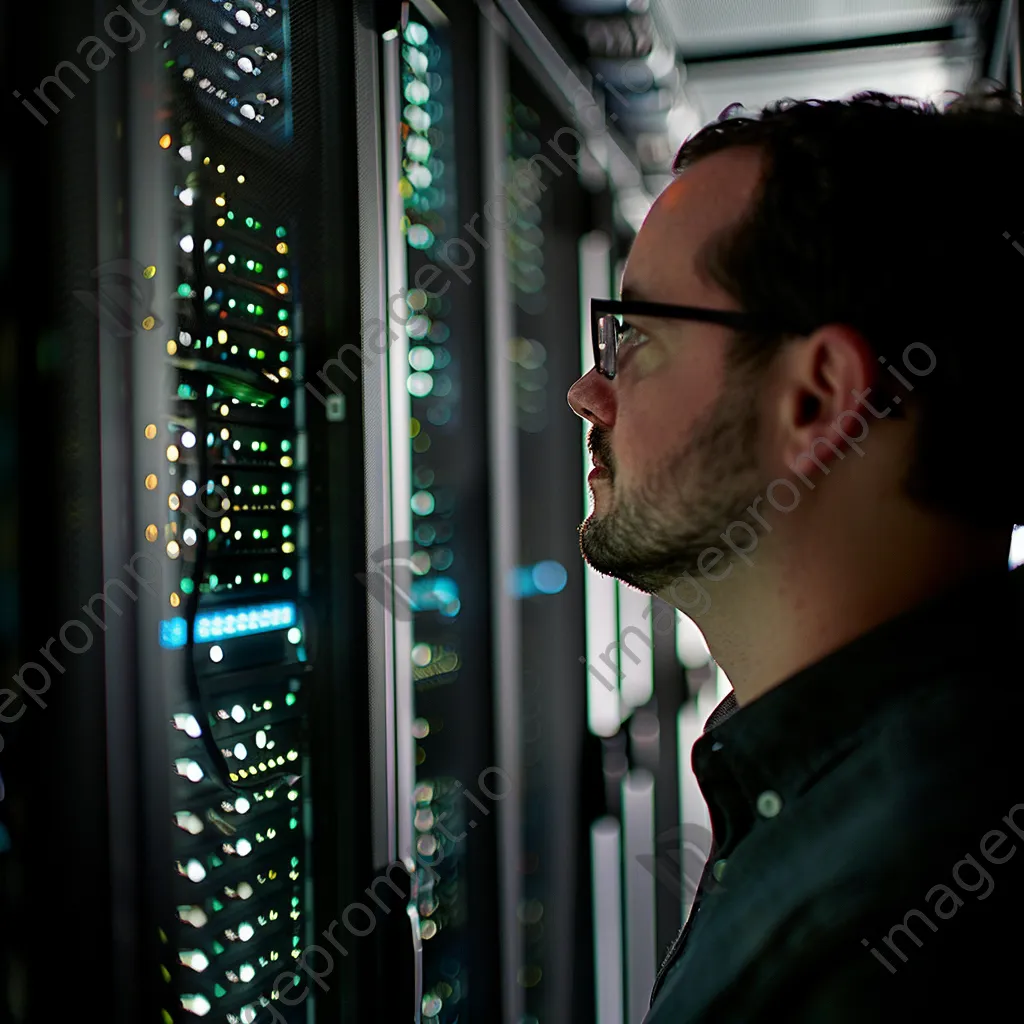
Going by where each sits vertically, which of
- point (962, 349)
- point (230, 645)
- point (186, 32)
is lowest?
point (230, 645)

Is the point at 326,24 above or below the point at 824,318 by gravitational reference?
above

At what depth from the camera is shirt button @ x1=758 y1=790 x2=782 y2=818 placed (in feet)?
2.81

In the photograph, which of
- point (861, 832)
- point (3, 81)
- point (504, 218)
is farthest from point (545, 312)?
point (861, 832)

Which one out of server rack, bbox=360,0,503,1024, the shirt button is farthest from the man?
server rack, bbox=360,0,503,1024

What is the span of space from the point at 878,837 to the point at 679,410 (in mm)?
490

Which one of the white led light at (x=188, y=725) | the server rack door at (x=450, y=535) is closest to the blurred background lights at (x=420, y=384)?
the server rack door at (x=450, y=535)

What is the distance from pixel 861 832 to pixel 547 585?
1610 mm

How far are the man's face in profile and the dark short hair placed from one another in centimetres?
4

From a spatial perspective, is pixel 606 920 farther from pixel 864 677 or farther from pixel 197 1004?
pixel 864 677

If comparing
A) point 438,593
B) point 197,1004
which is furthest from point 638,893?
point 197,1004

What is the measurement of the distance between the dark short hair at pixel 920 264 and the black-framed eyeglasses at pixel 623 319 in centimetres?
1

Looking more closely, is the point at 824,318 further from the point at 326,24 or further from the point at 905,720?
the point at 326,24

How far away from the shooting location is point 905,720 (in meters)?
0.74

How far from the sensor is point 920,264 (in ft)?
2.94
